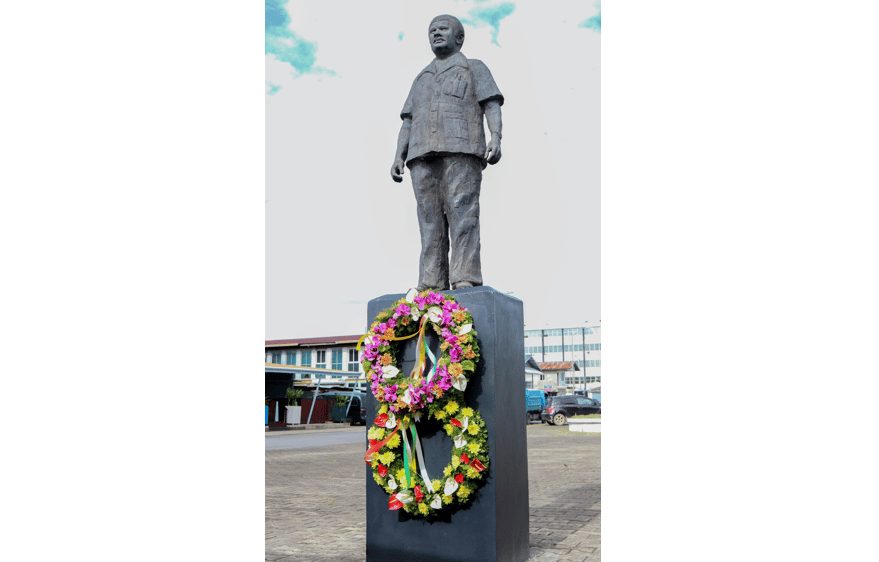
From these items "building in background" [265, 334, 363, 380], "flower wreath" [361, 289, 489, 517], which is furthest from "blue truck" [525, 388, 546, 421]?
"flower wreath" [361, 289, 489, 517]

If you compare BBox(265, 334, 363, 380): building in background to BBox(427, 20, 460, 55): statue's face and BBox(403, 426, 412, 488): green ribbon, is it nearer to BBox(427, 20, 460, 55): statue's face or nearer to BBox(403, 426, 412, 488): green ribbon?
BBox(427, 20, 460, 55): statue's face

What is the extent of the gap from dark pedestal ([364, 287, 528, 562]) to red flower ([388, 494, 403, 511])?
12 centimetres

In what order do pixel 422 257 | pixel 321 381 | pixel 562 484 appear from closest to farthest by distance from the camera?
pixel 422 257 < pixel 562 484 < pixel 321 381

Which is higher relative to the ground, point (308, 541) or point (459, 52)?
point (459, 52)

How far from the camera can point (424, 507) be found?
5043 millimetres

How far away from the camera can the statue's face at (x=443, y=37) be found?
566 cm

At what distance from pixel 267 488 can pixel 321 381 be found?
21.7 meters

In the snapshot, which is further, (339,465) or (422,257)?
(339,465)

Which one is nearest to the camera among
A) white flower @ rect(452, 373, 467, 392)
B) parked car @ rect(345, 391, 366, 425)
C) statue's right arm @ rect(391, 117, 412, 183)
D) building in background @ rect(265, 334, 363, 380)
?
white flower @ rect(452, 373, 467, 392)

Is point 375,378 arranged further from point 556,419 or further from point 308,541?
point 556,419

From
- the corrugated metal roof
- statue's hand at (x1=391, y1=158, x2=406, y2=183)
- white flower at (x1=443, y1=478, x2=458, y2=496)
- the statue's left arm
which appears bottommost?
the corrugated metal roof

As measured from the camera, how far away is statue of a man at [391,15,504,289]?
5500 millimetres

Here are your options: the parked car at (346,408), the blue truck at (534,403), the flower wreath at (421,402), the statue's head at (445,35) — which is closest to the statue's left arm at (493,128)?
the statue's head at (445,35)

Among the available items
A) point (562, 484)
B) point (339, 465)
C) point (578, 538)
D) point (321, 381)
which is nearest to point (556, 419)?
point (321, 381)
